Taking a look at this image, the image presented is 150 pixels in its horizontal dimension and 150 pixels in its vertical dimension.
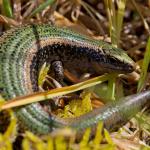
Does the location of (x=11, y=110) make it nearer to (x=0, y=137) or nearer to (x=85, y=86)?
(x=0, y=137)

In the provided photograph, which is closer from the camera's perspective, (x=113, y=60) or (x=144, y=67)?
(x=144, y=67)

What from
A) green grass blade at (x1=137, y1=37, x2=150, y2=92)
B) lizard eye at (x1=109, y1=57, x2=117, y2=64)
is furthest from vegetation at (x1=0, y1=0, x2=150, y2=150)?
lizard eye at (x1=109, y1=57, x2=117, y2=64)

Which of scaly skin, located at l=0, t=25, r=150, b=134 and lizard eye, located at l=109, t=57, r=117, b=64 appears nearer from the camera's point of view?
scaly skin, located at l=0, t=25, r=150, b=134

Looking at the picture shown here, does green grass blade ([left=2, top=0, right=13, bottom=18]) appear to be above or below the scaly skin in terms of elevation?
above

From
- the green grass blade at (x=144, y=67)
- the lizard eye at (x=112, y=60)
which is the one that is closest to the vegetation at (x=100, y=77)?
the green grass blade at (x=144, y=67)

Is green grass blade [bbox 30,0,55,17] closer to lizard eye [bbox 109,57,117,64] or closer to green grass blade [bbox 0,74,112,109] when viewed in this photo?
lizard eye [bbox 109,57,117,64]

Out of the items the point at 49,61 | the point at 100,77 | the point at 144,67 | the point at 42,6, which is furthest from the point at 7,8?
the point at 144,67

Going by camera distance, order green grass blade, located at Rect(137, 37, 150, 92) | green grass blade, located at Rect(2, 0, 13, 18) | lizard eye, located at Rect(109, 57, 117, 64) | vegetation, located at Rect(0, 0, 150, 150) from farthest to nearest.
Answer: lizard eye, located at Rect(109, 57, 117, 64) → green grass blade, located at Rect(2, 0, 13, 18) → green grass blade, located at Rect(137, 37, 150, 92) → vegetation, located at Rect(0, 0, 150, 150)

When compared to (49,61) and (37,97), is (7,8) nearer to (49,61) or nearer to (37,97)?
(49,61)

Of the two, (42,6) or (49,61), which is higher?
(42,6)
